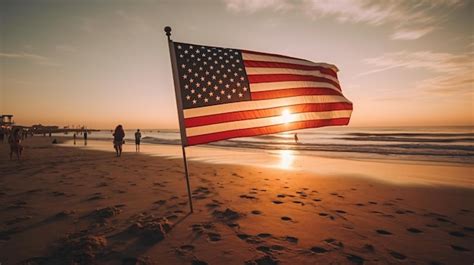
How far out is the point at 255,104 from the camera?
18.1 ft

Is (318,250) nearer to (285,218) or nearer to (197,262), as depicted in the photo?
(285,218)

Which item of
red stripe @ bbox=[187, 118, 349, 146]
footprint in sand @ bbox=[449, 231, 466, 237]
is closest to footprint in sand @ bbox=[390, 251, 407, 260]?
footprint in sand @ bbox=[449, 231, 466, 237]

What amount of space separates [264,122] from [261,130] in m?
0.22

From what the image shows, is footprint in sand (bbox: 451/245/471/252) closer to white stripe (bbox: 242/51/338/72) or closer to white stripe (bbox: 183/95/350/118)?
white stripe (bbox: 183/95/350/118)

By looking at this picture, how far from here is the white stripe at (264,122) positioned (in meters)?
4.95

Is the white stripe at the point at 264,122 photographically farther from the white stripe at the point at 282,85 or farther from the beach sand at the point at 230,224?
the beach sand at the point at 230,224

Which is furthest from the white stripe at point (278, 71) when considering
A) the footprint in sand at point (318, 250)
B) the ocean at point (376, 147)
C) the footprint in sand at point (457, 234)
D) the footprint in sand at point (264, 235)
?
the ocean at point (376, 147)

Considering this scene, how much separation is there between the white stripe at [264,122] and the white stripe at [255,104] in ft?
1.00

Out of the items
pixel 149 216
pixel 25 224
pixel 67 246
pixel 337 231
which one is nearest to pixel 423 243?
pixel 337 231

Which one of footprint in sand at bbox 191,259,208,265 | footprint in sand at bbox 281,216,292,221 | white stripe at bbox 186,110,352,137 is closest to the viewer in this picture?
footprint in sand at bbox 191,259,208,265

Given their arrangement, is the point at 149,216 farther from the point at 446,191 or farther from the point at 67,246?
the point at 446,191

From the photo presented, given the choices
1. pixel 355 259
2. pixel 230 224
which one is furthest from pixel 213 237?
pixel 355 259

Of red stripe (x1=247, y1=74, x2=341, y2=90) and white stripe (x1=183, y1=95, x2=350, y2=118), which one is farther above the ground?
red stripe (x1=247, y1=74, x2=341, y2=90)

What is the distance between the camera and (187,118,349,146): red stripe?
4863 millimetres
